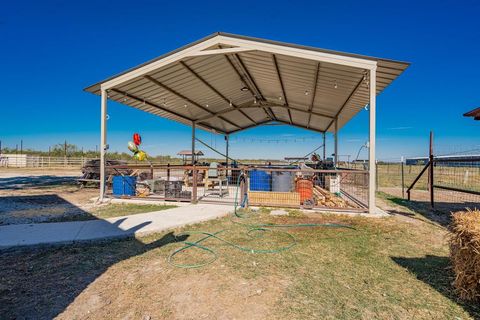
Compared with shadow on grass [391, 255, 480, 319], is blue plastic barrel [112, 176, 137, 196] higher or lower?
higher

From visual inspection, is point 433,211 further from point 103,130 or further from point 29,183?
point 29,183

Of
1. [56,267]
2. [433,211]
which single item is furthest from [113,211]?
[433,211]

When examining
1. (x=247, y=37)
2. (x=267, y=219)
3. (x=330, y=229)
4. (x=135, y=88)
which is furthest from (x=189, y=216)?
(x=135, y=88)

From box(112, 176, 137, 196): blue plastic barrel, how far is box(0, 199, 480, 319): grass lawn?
4.32 meters

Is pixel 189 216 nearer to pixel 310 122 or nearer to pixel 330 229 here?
pixel 330 229

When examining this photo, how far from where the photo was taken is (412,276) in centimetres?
304

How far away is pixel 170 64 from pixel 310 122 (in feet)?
34.9

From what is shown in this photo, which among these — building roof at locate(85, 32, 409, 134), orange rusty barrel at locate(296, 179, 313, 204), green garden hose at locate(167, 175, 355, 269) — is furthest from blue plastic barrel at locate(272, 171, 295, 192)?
building roof at locate(85, 32, 409, 134)

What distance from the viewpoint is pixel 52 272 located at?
3115mm

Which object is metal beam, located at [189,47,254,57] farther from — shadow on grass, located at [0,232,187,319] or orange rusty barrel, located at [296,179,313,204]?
shadow on grass, located at [0,232,187,319]

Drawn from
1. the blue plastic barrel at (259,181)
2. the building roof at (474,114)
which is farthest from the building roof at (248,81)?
the blue plastic barrel at (259,181)

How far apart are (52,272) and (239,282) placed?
7.29 ft

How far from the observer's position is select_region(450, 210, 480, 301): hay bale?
2.38m

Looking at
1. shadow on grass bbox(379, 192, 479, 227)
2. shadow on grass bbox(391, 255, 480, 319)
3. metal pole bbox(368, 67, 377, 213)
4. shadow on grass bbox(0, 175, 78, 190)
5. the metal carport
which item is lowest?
shadow on grass bbox(379, 192, 479, 227)
